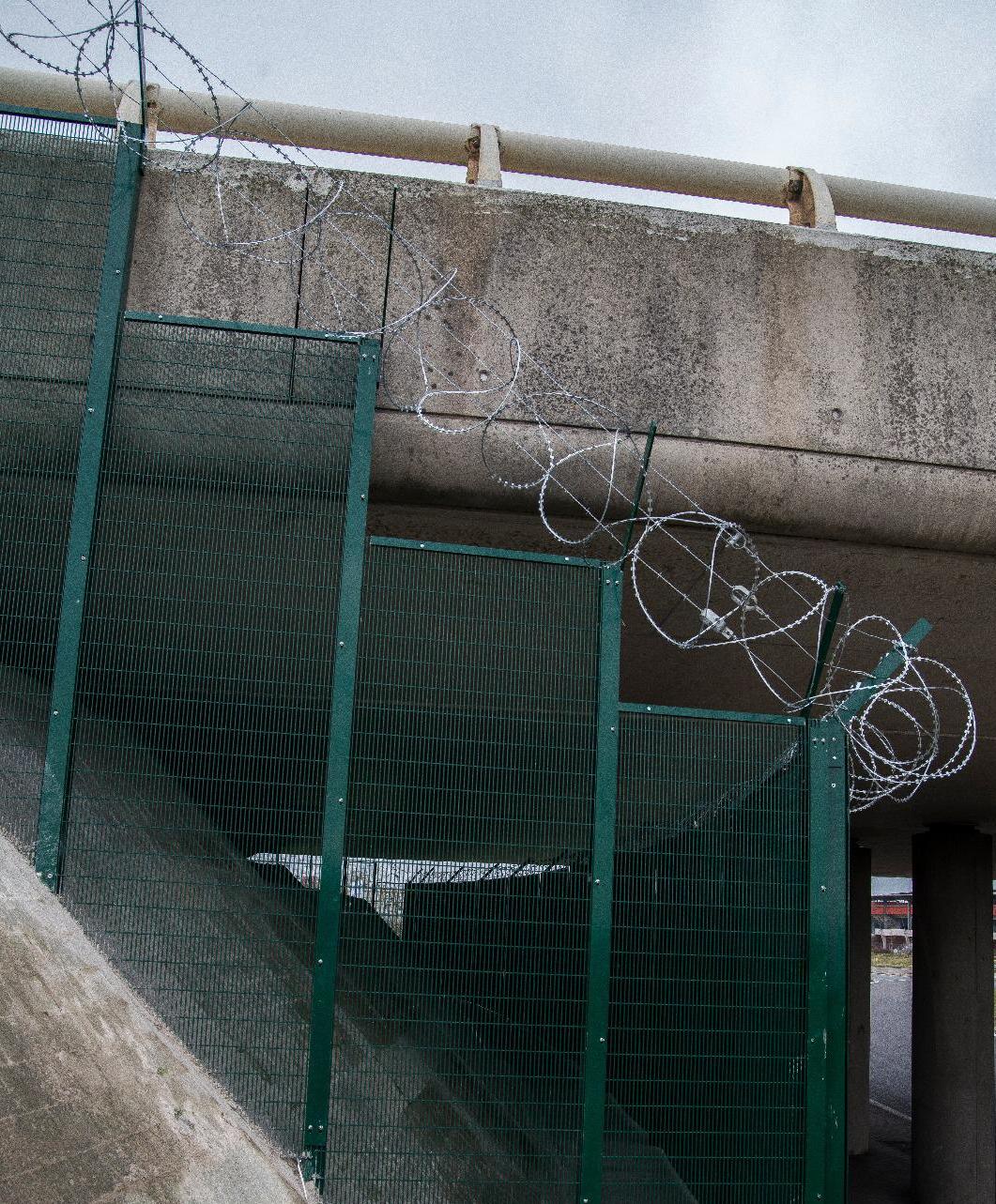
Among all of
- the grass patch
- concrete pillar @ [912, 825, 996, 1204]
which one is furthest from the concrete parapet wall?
the grass patch

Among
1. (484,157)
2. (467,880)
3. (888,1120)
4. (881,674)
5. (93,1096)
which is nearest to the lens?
(93,1096)

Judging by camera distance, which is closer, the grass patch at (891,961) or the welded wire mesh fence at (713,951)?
the welded wire mesh fence at (713,951)

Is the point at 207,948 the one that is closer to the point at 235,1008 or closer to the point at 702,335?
the point at 235,1008

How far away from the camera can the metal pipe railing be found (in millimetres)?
6672

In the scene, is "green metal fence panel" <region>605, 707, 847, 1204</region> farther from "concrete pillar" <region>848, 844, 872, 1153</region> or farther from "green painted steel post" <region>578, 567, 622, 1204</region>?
"concrete pillar" <region>848, 844, 872, 1153</region>

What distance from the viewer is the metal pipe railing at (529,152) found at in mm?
6672

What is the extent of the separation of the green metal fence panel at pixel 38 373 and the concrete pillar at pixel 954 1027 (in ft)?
43.5

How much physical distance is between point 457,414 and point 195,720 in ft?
6.96

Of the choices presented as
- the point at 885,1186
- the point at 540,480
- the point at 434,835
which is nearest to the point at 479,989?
the point at 434,835

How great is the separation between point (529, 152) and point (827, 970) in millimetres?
4698

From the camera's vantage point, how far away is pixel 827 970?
5.48 metres

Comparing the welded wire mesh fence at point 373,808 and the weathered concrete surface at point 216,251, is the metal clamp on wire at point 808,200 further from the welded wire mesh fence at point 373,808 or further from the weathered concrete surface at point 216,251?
the weathered concrete surface at point 216,251

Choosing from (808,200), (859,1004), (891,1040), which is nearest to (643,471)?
(808,200)

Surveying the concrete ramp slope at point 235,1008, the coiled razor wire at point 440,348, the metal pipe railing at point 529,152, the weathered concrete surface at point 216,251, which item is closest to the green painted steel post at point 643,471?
the coiled razor wire at point 440,348
